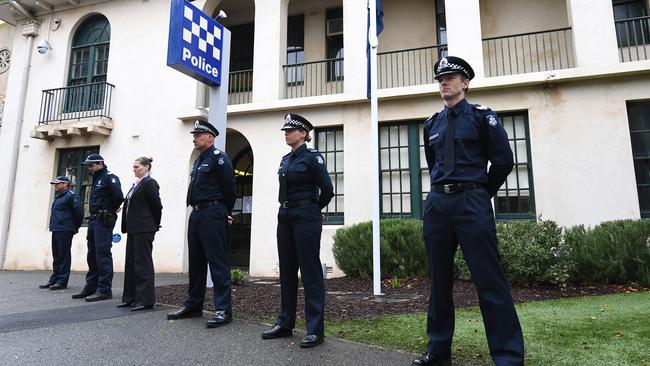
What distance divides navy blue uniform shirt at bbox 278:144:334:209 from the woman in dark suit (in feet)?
8.01

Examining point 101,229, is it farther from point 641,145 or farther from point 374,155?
point 641,145

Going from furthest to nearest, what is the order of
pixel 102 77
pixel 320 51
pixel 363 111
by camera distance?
pixel 102 77
pixel 320 51
pixel 363 111

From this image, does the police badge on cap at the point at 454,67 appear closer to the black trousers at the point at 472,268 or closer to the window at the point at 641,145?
the black trousers at the point at 472,268

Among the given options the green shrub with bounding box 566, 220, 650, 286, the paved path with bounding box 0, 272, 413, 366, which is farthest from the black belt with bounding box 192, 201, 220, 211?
the green shrub with bounding box 566, 220, 650, 286

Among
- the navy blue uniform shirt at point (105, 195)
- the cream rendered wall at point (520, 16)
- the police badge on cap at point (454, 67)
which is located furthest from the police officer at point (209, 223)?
the cream rendered wall at point (520, 16)

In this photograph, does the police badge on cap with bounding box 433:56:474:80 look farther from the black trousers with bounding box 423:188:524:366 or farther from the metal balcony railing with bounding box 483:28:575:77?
the metal balcony railing with bounding box 483:28:575:77

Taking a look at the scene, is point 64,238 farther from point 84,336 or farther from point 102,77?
point 102,77

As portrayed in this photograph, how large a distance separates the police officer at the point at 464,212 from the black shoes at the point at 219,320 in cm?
206

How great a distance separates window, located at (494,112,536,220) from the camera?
28.7 ft

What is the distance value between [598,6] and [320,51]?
6522mm

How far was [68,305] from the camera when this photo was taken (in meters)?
5.57

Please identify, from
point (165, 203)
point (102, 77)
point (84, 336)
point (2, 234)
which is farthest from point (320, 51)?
point (2, 234)

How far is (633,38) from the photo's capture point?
9383 mm

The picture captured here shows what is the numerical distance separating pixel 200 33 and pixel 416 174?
17.5ft
